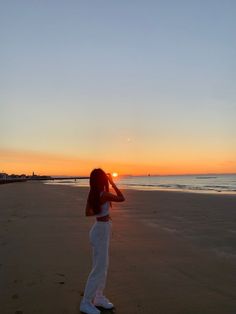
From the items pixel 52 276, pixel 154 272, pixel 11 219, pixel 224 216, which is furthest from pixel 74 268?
pixel 224 216

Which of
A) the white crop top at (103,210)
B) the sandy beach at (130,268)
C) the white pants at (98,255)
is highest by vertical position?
the white crop top at (103,210)

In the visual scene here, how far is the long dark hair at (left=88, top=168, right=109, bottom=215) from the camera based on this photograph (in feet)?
19.4

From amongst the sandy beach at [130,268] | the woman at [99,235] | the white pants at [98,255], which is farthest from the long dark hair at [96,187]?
the sandy beach at [130,268]

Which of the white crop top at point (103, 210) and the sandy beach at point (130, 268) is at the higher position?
the white crop top at point (103, 210)

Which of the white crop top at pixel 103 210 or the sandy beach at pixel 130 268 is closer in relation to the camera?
the white crop top at pixel 103 210

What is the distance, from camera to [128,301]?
20.6ft

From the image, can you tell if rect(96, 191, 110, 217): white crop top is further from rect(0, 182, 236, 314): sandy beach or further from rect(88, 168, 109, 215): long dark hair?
rect(0, 182, 236, 314): sandy beach

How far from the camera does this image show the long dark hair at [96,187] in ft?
19.4

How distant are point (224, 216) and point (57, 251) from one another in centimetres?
1016

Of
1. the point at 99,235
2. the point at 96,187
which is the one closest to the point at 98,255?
the point at 99,235

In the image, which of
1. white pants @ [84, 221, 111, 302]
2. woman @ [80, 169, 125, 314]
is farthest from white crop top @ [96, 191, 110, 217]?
white pants @ [84, 221, 111, 302]

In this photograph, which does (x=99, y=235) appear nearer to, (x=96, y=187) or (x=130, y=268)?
(x=96, y=187)

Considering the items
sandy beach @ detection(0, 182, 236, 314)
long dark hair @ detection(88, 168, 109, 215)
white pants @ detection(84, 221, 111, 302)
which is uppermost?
long dark hair @ detection(88, 168, 109, 215)

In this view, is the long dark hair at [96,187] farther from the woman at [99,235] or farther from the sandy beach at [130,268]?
the sandy beach at [130,268]
